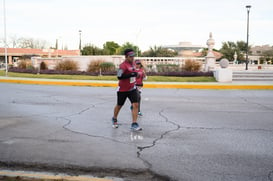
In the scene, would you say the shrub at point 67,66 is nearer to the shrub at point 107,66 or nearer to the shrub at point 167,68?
the shrub at point 107,66

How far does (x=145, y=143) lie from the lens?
5.22 m

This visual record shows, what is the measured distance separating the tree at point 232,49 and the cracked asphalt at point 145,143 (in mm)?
59457

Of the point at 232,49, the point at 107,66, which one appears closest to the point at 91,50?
the point at 107,66

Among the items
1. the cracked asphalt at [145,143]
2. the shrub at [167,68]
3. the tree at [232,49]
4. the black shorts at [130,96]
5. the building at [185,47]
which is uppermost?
the tree at [232,49]

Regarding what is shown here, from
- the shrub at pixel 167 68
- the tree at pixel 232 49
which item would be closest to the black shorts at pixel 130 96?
the shrub at pixel 167 68

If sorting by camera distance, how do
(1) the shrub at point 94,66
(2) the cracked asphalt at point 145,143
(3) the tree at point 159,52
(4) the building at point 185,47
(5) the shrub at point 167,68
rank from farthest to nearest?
(3) the tree at point 159,52 → (4) the building at point 185,47 → (1) the shrub at point 94,66 → (5) the shrub at point 167,68 → (2) the cracked asphalt at point 145,143

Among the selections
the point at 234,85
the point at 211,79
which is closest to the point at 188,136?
the point at 234,85

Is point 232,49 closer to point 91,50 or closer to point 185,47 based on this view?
point 91,50

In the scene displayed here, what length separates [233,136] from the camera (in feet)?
18.8

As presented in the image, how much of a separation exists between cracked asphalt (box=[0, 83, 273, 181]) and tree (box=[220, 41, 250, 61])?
59.5m

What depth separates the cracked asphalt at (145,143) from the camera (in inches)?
155

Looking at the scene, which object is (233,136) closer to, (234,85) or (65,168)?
(65,168)

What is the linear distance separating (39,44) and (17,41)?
620cm

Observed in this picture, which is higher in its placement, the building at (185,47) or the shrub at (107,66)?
the building at (185,47)
